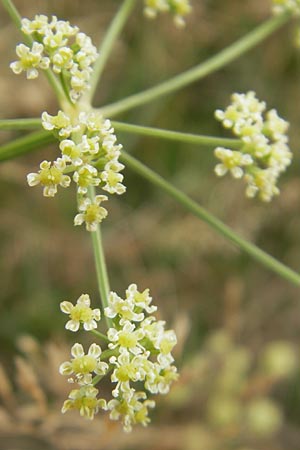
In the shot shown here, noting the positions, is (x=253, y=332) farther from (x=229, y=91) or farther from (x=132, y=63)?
(x=132, y=63)

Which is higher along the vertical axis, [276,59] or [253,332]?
[276,59]

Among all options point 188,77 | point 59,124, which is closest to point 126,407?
point 59,124

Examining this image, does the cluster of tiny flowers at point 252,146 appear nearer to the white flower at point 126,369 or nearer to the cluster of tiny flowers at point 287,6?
the cluster of tiny flowers at point 287,6

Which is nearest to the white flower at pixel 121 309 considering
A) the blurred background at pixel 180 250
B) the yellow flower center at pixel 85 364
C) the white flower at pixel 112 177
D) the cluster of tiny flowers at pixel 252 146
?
the yellow flower center at pixel 85 364

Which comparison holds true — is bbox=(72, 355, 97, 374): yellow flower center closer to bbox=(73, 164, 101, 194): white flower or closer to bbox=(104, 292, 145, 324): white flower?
bbox=(104, 292, 145, 324): white flower

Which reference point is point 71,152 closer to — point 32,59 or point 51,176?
point 51,176

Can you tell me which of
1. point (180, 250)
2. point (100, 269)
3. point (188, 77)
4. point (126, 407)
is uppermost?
point (180, 250)

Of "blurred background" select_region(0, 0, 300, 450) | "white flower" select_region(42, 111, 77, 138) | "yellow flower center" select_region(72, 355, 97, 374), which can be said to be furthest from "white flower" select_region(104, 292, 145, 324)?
"blurred background" select_region(0, 0, 300, 450)

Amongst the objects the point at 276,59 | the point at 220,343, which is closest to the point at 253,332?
the point at 220,343

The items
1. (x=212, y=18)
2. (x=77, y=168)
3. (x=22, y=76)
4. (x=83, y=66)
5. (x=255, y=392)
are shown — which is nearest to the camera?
(x=77, y=168)
